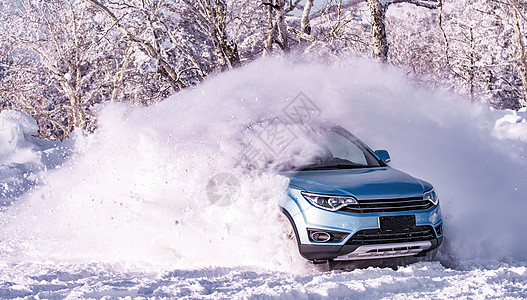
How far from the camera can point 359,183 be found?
498 centimetres

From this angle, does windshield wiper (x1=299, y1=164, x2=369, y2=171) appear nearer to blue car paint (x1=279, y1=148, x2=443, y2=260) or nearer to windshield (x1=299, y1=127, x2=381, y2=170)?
windshield (x1=299, y1=127, x2=381, y2=170)

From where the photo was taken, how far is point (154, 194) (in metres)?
6.00

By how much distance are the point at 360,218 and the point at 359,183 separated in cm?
38

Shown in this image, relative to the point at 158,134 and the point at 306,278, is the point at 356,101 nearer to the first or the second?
the point at 158,134

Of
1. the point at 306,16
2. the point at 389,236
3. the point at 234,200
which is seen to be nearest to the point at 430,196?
the point at 389,236

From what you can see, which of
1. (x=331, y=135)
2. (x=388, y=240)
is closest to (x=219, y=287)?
(x=388, y=240)

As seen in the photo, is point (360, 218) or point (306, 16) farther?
point (306, 16)

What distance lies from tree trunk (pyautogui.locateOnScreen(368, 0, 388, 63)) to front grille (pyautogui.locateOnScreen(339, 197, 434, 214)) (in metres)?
7.23

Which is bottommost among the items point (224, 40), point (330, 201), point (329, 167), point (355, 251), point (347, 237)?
point (355, 251)

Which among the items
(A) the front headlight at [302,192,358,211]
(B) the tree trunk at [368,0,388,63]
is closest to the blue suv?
(A) the front headlight at [302,192,358,211]

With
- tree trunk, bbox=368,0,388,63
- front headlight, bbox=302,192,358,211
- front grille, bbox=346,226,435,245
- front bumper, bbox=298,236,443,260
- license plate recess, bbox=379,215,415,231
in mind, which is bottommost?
front bumper, bbox=298,236,443,260

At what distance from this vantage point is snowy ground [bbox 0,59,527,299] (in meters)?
4.36

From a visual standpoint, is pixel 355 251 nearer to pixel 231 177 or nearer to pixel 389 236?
pixel 389 236

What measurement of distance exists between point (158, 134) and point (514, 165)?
16.9 ft
